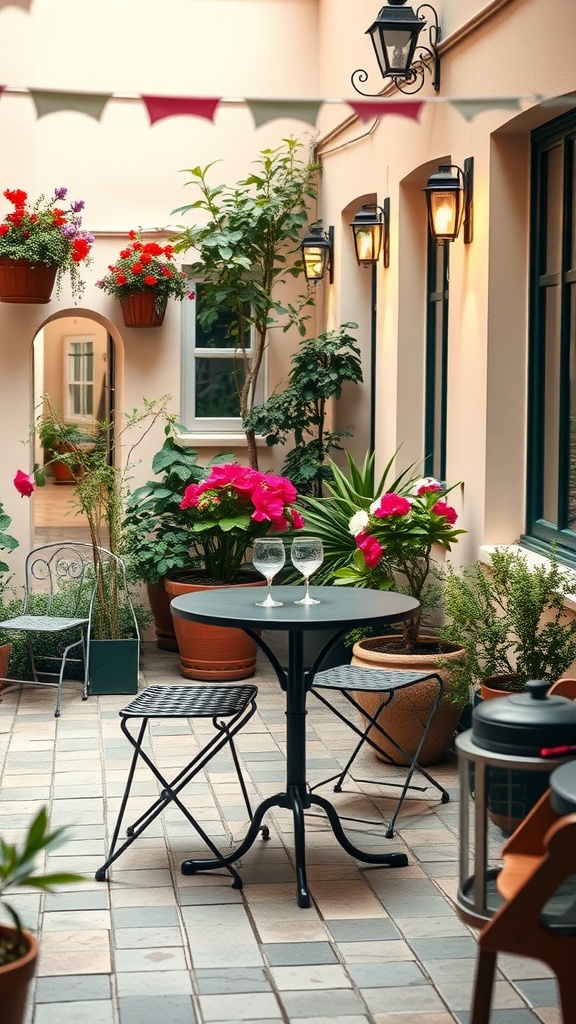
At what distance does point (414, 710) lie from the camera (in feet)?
17.6

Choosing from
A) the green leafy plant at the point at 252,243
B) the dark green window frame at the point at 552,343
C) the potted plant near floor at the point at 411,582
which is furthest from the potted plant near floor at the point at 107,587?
the dark green window frame at the point at 552,343

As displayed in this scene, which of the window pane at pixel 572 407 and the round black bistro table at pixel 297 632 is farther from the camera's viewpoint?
the window pane at pixel 572 407

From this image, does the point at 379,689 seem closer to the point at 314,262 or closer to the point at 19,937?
the point at 19,937

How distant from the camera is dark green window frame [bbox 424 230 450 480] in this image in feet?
22.1

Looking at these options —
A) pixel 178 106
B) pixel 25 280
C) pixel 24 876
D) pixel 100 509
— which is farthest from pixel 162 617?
pixel 24 876

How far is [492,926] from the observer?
2.56 metres

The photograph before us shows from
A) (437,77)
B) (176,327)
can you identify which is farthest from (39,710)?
(437,77)

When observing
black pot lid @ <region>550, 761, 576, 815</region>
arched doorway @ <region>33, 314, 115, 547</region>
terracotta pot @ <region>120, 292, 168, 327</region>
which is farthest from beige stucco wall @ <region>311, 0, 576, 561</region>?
arched doorway @ <region>33, 314, 115, 547</region>

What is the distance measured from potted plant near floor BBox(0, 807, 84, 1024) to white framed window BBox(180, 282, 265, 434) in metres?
6.29

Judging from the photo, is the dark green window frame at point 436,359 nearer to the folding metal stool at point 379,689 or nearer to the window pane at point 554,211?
the window pane at point 554,211

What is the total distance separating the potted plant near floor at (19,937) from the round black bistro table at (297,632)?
1485 millimetres

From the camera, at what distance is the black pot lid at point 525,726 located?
116 inches

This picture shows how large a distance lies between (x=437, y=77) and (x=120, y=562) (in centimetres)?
306

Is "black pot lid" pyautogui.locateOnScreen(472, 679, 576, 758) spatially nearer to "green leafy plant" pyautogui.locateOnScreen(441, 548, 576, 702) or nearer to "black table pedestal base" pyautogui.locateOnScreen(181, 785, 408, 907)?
"black table pedestal base" pyautogui.locateOnScreen(181, 785, 408, 907)
